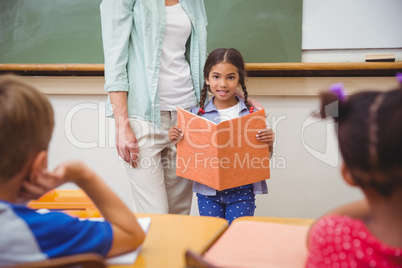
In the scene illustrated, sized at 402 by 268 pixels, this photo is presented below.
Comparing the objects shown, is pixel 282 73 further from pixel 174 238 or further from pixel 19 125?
pixel 19 125

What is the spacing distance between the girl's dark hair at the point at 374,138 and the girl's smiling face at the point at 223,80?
4.02 feet

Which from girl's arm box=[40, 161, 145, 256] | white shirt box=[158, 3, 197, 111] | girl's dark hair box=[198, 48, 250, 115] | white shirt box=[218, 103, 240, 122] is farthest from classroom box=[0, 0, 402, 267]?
girl's arm box=[40, 161, 145, 256]

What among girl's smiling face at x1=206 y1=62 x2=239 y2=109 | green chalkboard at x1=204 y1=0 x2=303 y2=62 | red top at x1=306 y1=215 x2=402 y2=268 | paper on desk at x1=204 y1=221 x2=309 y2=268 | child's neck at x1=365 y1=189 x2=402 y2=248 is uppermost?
green chalkboard at x1=204 y1=0 x2=303 y2=62

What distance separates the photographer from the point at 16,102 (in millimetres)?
794

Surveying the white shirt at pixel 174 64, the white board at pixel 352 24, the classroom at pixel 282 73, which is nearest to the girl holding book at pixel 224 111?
the white shirt at pixel 174 64

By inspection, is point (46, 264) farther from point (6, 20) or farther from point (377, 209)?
point (6, 20)

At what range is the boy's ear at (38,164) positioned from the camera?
819mm

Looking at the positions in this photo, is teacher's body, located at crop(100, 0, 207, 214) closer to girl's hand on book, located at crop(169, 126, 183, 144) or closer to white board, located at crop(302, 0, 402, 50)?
girl's hand on book, located at crop(169, 126, 183, 144)

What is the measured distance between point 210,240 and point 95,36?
1.93 m

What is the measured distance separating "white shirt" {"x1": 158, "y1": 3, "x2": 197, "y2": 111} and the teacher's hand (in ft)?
0.67

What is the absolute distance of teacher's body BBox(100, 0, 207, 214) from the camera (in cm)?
179

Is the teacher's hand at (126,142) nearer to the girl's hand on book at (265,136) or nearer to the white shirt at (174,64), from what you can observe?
the white shirt at (174,64)

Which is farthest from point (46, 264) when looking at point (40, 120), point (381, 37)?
point (381, 37)

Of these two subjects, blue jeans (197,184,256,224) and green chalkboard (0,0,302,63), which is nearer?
blue jeans (197,184,256,224)
